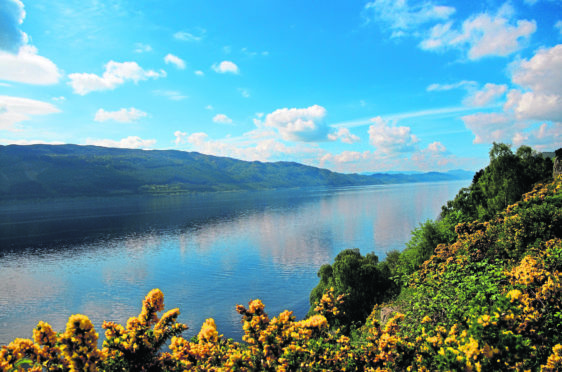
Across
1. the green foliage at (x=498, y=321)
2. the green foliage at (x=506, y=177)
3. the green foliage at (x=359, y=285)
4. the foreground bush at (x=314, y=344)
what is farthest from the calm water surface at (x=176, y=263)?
the foreground bush at (x=314, y=344)

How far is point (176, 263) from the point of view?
3533 inches

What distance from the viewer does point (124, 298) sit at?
212 feet

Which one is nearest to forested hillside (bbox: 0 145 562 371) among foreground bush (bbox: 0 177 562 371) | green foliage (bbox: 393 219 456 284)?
foreground bush (bbox: 0 177 562 371)

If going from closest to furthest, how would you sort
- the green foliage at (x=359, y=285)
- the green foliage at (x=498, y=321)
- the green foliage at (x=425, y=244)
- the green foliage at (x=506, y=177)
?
the green foliage at (x=498, y=321)
the green foliage at (x=425, y=244)
the green foliage at (x=359, y=285)
the green foliage at (x=506, y=177)

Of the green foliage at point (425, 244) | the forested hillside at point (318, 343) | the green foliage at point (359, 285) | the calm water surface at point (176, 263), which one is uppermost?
the forested hillside at point (318, 343)

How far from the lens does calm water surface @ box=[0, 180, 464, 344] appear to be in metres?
58.8

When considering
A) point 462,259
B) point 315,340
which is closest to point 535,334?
point 315,340

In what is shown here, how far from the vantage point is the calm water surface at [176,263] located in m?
58.8

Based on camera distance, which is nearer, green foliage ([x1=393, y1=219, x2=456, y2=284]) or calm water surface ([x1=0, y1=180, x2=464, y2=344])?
green foliage ([x1=393, y1=219, x2=456, y2=284])

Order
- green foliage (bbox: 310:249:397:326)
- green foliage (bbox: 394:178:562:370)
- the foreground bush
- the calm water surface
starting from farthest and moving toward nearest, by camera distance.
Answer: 1. the calm water surface
2. green foliage (bbox: 310:249:397:326)
3. the foreground bush
4. green foliage (bbox: 394:178:562:370)

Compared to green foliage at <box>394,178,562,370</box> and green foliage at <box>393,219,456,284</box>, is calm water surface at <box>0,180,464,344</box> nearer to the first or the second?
green foliage at <box>393,219,456,284</box>

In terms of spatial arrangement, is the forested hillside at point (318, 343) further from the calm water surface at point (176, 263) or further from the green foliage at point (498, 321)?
the calm water surface at point (176, 263)

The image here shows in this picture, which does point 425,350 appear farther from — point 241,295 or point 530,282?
point 241,295

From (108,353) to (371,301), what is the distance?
146 feet
